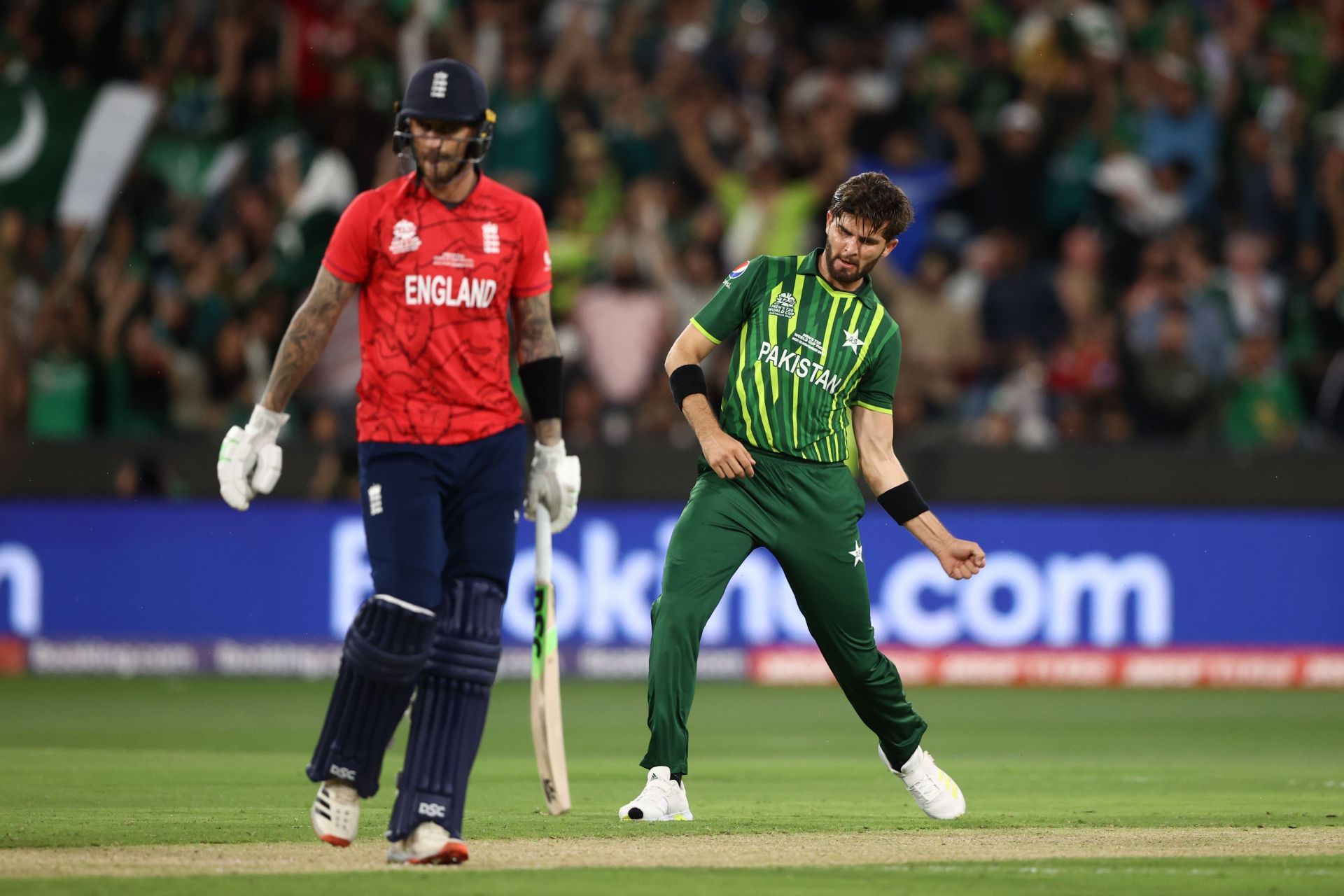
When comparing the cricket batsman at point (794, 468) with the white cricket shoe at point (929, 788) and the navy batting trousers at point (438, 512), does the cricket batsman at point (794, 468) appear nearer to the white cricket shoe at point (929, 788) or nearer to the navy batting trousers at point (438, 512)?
the white cricket shoe at point (929, 788)

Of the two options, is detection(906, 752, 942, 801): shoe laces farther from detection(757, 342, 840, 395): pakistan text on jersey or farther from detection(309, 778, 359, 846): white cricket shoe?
detection(309, 778, 359, 846): white cricket shoe

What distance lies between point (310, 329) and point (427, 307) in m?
0.41

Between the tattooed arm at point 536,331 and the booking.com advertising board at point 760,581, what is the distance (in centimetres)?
831

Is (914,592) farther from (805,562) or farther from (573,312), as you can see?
(805,562)

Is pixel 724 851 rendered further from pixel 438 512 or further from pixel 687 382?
pixel 687 382

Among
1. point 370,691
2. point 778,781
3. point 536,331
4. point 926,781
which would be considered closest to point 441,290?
point 536,331

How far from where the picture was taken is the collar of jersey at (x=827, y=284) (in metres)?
7.85

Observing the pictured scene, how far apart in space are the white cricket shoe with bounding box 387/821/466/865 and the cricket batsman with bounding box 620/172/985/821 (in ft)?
4.30

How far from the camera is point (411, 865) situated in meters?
6.33

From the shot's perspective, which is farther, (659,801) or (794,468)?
(794,468)

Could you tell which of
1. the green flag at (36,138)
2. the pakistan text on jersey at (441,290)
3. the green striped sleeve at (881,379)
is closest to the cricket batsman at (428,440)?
the pakistan text on jersey at (441,290)

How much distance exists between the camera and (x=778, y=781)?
966cm

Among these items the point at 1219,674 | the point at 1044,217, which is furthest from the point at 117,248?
the point at 1219,674

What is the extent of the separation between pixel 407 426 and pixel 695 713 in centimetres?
721
